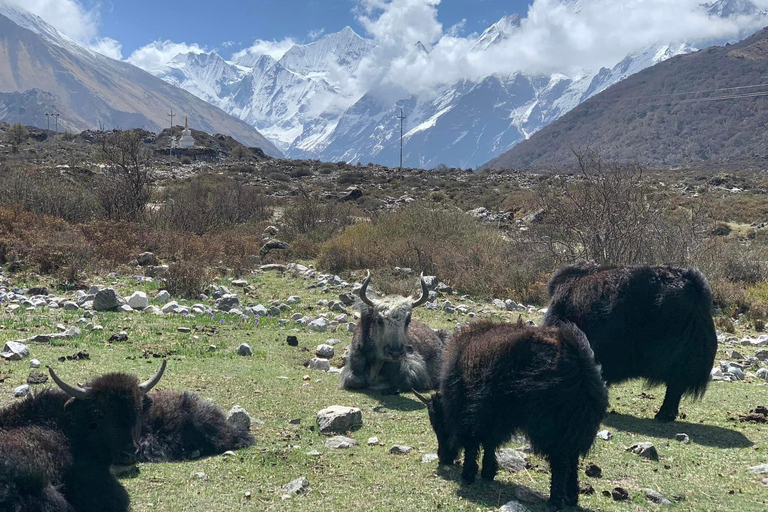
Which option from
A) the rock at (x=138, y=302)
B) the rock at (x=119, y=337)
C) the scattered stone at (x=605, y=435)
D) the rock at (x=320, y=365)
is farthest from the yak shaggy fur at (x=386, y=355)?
the rock at (x=138, y=302)

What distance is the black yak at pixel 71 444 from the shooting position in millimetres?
4305

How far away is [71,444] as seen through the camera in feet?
15.9

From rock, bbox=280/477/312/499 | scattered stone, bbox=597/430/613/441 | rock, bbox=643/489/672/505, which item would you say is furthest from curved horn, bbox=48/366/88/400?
scattered stone, bbox=597/430/613/441

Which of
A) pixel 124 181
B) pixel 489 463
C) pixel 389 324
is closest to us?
pixel 489 463

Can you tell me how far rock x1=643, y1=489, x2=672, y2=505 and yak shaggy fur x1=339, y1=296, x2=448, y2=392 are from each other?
3.72 meters

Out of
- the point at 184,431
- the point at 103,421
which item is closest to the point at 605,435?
the point at 184,431

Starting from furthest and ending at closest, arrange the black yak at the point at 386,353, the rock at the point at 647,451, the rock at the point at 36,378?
1. the black yak at the point at 386,353
2. the rock at the point at 36,378
3. the rock at the point at 647,451

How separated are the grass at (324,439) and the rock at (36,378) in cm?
19

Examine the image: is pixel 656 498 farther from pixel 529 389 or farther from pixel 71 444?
pixel 71 444

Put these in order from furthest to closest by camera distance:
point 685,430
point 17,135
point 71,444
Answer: point 17,135, point 685,430, point 71,444

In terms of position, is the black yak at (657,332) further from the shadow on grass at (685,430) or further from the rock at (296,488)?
the rock at (296,488)

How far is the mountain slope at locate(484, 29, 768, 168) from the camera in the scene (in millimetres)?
120625

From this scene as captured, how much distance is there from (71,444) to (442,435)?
285 centimetres

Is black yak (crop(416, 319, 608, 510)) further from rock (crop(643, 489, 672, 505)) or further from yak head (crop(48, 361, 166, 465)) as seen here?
yak head (crop(48, 361, 166, 465))
